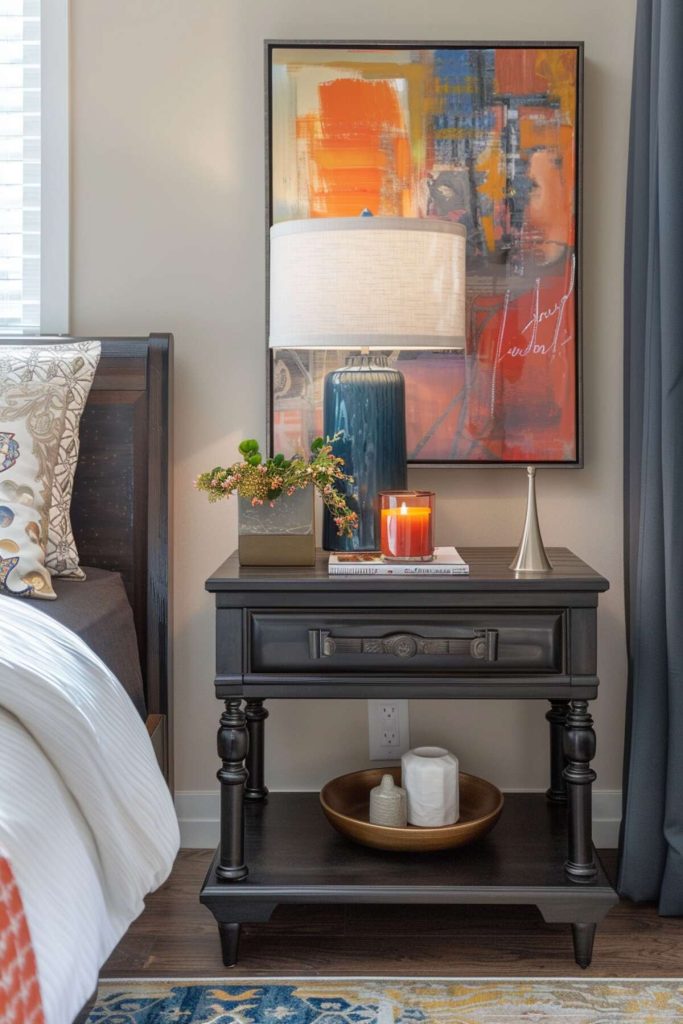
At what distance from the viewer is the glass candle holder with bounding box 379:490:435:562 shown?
1.93 metres

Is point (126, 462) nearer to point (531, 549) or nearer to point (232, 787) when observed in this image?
point (232, 787)

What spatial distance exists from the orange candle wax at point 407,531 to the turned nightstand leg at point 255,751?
57 centimetres

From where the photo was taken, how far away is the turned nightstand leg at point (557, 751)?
230cm

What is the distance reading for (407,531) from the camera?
1.93 meters

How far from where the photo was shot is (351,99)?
2.28 m

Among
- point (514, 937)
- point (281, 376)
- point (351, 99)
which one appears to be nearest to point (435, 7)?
point (351, 99)

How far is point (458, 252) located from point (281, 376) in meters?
0.53

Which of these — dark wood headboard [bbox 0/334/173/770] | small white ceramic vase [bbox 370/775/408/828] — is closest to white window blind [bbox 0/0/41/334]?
dark wood headboard [bbox 0/334/173/770]

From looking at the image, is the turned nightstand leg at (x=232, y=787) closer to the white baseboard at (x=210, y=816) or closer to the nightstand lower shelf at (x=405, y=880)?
the nightstand lower shelf at (x=405, y=880)

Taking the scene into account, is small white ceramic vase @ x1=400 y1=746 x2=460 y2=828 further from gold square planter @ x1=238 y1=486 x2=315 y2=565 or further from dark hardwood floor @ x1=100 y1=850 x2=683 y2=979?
gold square planter @ x1=238 y1=486 x2=315 y2=565

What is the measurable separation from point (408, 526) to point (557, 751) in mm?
728

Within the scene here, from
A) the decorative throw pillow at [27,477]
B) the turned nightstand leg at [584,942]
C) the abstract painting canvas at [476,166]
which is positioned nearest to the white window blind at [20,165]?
the decorative throw pillow at [27,477]

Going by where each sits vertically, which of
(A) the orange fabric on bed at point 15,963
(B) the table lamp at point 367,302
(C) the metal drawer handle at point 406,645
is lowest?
(A) the orange fabric on bed at point 15,963

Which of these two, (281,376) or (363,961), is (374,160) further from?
(363,961)
